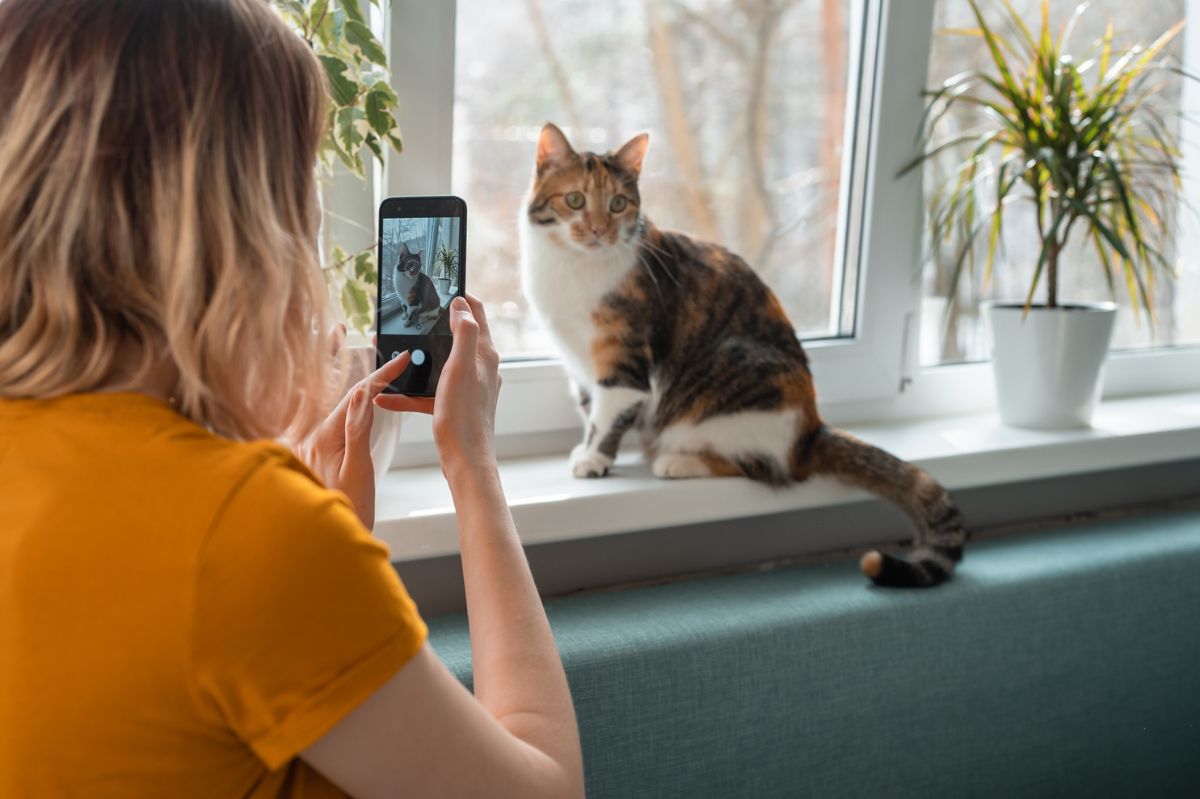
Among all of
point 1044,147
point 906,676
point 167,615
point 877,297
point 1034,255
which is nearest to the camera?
point 167,615

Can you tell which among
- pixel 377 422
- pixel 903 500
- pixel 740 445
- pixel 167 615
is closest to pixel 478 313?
pixel 377 422

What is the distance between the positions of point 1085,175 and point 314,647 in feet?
4.90

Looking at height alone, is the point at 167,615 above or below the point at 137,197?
below

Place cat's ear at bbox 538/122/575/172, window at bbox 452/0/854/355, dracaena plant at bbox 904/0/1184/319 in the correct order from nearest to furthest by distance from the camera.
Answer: cat's ear at bbox 538/122/575/172 < window at bbox 452/0/854/355 < dracaena plant at bbox 904/0/1184/319

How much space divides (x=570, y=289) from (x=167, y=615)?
92 centimetres

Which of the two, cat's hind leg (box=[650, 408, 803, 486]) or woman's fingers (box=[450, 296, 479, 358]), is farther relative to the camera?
cat's hind leg (box=[650, 408, 803, 486])

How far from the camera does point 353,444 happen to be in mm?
936

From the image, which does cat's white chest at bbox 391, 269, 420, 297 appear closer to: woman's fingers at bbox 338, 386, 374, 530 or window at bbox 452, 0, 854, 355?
woman's fingers at bbox 338, 386, 374, 530

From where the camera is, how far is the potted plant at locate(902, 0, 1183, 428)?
165 centimetres

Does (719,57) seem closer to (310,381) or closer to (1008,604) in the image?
(1008,604)

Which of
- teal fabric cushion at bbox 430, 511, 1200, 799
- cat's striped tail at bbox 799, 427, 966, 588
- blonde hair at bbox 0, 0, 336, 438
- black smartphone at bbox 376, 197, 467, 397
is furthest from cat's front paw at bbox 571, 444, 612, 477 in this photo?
blonde hair at bbox 0, 0, 336, 438

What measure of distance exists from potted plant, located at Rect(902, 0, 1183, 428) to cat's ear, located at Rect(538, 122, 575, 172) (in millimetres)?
614

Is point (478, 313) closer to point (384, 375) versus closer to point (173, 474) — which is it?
point (384, 375)

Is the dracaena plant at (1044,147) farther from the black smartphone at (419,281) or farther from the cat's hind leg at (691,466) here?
the black smartphone at (419,281)
